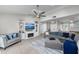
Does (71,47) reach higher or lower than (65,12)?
lower

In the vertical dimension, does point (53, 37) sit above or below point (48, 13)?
below

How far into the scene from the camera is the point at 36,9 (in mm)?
3678

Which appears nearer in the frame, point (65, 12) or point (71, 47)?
point (71, 47)

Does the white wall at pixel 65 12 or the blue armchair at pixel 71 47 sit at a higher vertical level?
the white wall at pixel 65 12

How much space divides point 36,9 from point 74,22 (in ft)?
6.49

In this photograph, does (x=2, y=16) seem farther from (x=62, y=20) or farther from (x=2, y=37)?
(x=62, y=20)

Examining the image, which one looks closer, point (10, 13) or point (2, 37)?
point (10, 13)

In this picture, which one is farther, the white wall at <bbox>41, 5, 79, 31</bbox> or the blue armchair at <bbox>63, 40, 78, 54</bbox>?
the white wall at <bbox>41, 5, 79, 31</bbox>

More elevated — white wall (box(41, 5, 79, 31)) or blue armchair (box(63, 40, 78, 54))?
white wall (box(41, 5, 79, 31))

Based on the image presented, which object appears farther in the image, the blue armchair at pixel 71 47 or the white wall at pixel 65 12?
the white wall at pixel 65 12
